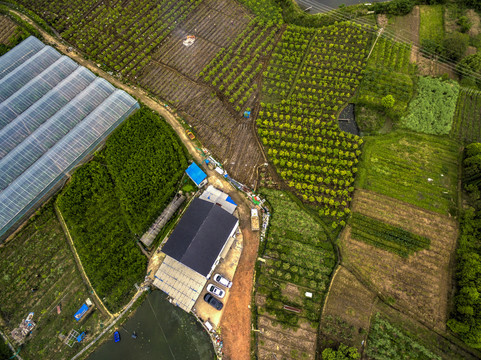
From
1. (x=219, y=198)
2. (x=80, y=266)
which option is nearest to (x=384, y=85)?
(x=219, y=198)

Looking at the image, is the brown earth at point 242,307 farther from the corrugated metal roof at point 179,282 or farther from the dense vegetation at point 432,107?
the dense vegetation at point 432,107

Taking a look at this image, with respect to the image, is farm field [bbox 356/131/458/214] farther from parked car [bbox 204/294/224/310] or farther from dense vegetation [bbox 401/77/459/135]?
parked car [bbox 204/294/224/310]

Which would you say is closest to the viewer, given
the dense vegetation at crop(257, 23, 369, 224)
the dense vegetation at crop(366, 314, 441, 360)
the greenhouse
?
the dense vegetation at crop(366, 314, 441, 360)

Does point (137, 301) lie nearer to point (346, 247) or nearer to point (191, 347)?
point (191, 347)

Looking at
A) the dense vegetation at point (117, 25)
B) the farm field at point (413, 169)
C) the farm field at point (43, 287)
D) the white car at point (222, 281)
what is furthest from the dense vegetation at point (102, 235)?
the farm field at point (413, 169)

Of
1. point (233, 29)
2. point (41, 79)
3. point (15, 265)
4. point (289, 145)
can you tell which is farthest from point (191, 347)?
point (233, 29)

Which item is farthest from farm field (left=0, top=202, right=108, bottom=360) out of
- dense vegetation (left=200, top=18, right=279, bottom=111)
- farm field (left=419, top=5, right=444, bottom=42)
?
farm field (left=419, top=5, right=444, bottom=42)
